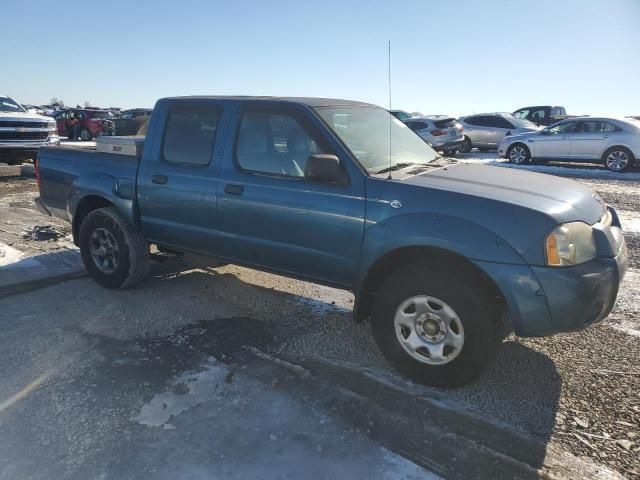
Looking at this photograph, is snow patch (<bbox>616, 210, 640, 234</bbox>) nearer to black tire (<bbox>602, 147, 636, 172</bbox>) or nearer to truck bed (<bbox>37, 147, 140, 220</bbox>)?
black tire (<bbox>602, 147, 636, 172</bbox>)

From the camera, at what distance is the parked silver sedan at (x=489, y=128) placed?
1865 centimetres

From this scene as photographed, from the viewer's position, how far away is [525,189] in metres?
3.26

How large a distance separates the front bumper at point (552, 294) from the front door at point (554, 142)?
1297 centimetres

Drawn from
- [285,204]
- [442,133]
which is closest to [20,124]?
[285,204]

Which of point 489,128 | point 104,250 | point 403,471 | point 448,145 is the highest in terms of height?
point 489,128

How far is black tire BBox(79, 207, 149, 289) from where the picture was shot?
4.75 m

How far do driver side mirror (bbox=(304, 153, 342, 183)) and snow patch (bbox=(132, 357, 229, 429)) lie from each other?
1.46 meters

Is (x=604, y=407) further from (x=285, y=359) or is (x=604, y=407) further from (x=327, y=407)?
(x=285, y=359)

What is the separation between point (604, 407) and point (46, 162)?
18.0 ft

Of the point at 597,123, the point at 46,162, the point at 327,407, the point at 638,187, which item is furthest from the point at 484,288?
the point at 597,123

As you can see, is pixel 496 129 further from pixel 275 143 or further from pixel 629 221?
pixel 275 143

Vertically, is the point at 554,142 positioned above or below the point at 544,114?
below

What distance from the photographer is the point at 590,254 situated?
295 centimetres

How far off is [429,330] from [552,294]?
2.50ft
